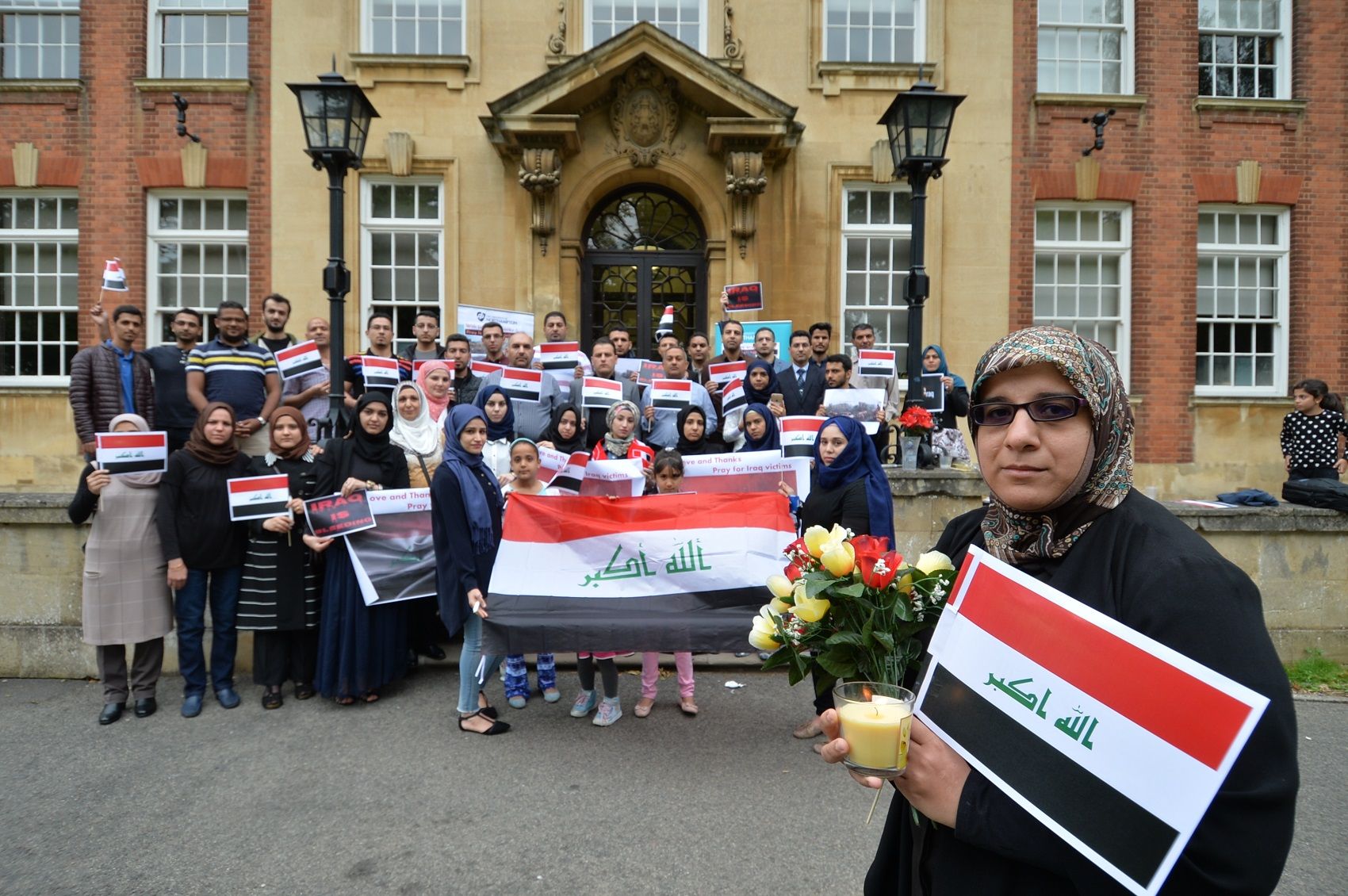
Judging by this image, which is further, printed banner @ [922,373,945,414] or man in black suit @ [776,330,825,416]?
printed banner @ [922,373,945,414]

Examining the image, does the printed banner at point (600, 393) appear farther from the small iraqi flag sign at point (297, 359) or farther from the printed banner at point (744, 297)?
the printed banner at point (744, 297)

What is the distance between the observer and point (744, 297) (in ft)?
36.6

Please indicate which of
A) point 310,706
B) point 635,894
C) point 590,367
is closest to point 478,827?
point 635,894

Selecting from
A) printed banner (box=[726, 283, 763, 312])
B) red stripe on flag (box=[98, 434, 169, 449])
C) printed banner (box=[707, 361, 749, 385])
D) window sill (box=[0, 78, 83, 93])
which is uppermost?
window sill (box=[0, 78, 83, 93])

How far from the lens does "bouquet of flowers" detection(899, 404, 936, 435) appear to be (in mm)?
7820

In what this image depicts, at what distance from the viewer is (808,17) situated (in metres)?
13.1

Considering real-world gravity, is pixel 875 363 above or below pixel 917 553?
above

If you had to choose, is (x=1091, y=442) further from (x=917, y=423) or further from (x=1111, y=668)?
(x=917, y=423)

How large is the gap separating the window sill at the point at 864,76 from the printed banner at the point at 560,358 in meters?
7.16

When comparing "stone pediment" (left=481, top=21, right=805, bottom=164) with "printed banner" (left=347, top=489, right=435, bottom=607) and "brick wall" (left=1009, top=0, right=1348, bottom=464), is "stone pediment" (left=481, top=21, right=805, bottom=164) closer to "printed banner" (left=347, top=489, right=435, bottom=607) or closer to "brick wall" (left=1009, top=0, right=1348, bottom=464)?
"brick wall" (left=1009, top=0, right=1348, bottom=464)

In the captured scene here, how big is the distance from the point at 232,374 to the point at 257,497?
79.4 inches

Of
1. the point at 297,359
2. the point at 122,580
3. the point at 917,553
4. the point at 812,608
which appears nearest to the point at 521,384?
the point at 297,359

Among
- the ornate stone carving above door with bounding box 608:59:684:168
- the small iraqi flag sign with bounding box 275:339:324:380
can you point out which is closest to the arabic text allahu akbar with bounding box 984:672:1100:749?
the small iraqi flag sign with bounding box 275:339:324:380

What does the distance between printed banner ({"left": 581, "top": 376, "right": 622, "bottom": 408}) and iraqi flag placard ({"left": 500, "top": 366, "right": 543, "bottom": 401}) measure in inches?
18.3
